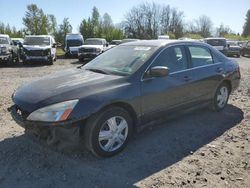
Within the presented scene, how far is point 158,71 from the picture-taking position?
4.32 metres

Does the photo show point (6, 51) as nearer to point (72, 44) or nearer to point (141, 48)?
point (72, 44)

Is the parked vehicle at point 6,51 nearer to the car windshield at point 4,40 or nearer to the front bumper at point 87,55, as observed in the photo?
the car windshield at point 4,40

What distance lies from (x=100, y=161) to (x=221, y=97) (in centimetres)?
347

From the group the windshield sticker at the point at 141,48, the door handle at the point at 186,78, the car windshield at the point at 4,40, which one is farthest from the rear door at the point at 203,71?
the car windshield at the point at 4,40

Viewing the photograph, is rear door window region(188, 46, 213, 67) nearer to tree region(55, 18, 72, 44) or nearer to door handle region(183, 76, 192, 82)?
door handle region(183, 76, 192, 82)

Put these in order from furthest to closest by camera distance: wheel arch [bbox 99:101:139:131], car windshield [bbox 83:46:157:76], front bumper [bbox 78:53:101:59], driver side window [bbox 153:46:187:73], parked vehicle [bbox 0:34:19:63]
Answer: front bumper [bbox 78:53:101:59] < parked vehicle [bbox 0:34:19:63] < driver side window [bbox 153:46:187:73] < car windshield [bbox 83:46:157:76] < wheel arch [bbox 99:101:139:131]

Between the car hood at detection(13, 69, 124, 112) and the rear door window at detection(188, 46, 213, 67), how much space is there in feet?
5.98

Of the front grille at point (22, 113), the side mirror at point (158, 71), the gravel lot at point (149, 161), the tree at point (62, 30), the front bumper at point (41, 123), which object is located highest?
the tree at point (62, 30)

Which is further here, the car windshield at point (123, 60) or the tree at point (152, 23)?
the tree at point (152, 23)

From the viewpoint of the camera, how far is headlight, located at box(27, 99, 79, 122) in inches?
139

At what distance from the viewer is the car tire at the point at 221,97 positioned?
6059mm

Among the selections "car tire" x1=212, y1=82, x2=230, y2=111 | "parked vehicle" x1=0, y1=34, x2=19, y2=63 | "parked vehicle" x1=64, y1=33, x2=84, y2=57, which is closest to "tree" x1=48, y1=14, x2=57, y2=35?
"parked vehicle" x1=64, y1=33, x2=84, y2=57

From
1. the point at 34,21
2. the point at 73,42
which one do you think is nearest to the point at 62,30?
the point at 34,21

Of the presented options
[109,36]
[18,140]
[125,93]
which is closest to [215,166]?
[125,93]
